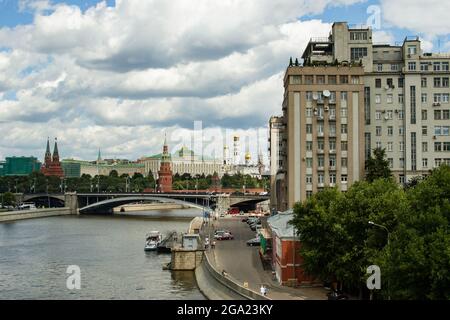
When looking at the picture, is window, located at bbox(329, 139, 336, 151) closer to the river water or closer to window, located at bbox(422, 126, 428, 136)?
window, located at bbox(422, 126, 428, 136)

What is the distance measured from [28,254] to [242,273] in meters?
35.5

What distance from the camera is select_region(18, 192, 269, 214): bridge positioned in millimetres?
149000

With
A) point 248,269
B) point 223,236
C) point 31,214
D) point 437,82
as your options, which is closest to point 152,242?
point 223,236

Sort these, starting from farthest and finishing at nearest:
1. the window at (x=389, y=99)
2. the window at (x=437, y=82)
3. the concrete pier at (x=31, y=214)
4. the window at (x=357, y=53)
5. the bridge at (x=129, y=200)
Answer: the bridge at (x=129, y=200) < the concrete pier at (x=31, y=214) < the window at (x=357, y=53) < the window at (x=389, y=99) < the window at (x=437, y=82)

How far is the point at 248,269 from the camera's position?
2104 inches

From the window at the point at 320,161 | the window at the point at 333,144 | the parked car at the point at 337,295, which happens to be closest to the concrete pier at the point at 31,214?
the window at the point at 320,161

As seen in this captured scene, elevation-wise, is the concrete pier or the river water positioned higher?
the concrete pier

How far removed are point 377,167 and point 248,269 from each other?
20.6 metres

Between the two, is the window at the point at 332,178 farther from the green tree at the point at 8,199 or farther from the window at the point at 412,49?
the green tree at the point at 8,199

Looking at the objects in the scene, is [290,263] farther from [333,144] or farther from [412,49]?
[412,49]

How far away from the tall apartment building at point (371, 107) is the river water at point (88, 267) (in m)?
18.4

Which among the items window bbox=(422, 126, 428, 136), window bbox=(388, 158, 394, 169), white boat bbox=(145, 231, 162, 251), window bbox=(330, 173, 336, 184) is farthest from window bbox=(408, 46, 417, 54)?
white boat bbox=(145, 231, 162, 251)

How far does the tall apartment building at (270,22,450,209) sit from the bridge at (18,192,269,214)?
7481cm

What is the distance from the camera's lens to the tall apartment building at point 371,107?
6738 centimetres
